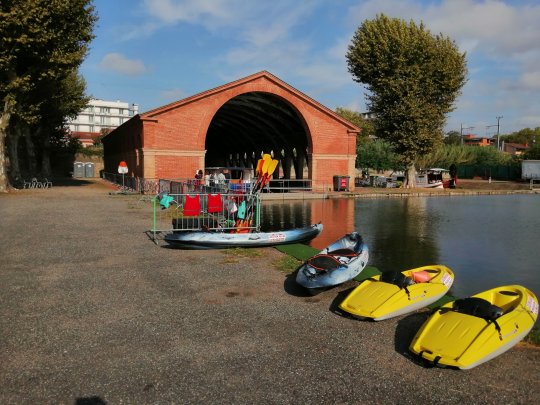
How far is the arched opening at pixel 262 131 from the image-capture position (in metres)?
43.1

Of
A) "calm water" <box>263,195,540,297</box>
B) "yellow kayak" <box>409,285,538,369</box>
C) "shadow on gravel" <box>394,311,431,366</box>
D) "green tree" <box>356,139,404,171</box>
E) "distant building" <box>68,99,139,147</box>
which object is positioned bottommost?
"calm water" <box>263,195,540,297</box>

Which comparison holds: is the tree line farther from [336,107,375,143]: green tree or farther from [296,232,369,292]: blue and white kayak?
[296,232,369,292]: blue and white kayak

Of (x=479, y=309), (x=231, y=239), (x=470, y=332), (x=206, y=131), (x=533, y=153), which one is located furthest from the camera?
(x=533, y=153)

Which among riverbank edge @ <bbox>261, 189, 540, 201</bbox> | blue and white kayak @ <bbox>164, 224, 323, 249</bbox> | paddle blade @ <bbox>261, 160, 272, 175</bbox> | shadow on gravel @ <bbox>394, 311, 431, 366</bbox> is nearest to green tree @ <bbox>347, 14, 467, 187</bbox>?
riverbank edge @ <bbox>261, 189, 540, 201</bbox>

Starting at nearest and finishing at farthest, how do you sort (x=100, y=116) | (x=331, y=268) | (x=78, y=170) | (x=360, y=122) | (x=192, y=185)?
(x=331, y=268)
(x=192, y=185)
(x=78, y=170)
(x=360, y=122)
(x=100, y=116)

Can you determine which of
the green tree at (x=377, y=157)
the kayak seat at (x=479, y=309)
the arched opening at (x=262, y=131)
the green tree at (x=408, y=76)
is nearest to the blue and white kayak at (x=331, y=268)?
the kayak seat at (x=479, y=309)

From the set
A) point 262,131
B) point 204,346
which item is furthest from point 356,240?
point 262,131

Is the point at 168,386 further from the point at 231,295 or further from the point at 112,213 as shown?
the point at 112,213

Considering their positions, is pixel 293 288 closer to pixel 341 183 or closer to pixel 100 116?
pixel 341 183

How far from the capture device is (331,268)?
29.0 feet

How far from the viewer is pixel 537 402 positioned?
5.05 metres

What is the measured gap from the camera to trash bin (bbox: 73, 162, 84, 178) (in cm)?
6406

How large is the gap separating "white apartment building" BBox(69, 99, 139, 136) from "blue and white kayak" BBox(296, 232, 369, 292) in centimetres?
14249

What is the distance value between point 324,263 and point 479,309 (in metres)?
3.37
